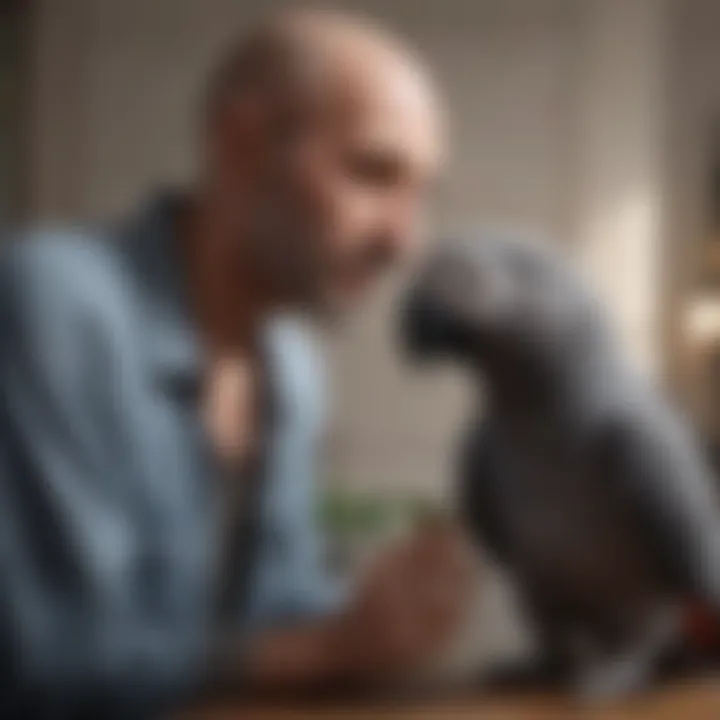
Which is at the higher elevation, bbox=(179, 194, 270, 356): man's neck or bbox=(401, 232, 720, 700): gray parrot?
bbox=(179, 194, 270, 356): man's neck

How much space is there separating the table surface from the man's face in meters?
0.22

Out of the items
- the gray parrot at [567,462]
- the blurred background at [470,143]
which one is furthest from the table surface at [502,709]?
the blurred background at [470,143]

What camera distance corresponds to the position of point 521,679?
654 millimetres

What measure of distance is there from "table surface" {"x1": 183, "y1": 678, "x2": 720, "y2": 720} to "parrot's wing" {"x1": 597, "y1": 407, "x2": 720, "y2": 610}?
0.25ft

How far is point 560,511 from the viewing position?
0.66 meters

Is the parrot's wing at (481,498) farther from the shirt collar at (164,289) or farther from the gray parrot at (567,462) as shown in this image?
the shirt collar at (164,289)

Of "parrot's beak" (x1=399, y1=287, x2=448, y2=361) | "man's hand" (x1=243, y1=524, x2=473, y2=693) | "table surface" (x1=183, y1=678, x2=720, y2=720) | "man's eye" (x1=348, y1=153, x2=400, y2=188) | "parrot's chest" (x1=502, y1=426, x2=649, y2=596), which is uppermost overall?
"man's eye" (x1=348, y1=153, x2=400, y2=188)

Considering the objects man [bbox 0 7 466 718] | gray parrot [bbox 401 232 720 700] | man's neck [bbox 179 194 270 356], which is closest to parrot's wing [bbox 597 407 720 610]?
gray parrot [bbox 401 232 720 700]

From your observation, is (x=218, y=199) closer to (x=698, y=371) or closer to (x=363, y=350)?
(x=363, y=350)

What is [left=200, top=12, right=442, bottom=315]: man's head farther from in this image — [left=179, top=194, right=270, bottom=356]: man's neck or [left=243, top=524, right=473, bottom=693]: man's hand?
[left=243, top=524, right=473, bottom=693]: man's hand

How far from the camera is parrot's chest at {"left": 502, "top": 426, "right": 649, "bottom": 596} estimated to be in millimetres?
657

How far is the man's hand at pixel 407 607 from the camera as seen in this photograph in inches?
25.7

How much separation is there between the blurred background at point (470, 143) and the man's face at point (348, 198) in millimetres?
18

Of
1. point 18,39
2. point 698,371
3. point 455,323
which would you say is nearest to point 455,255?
point 455,323
